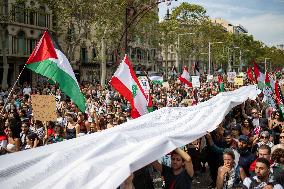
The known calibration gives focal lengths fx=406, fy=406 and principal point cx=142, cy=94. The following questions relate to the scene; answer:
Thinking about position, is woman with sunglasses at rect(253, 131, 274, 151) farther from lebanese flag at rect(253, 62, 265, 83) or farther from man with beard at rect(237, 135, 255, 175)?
lebanese flag at rect(253, 62, 265, 83)

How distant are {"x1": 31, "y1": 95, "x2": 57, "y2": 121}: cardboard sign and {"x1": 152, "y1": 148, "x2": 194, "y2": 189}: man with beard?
3.76 meters

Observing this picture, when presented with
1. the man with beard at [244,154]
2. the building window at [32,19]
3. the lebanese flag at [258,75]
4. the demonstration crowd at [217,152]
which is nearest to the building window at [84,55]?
the building window at [32,19]

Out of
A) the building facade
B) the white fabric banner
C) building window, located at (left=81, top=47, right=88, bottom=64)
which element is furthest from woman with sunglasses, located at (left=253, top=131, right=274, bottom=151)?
building window, located at (left=81, top=47, right=88, bottom=64)

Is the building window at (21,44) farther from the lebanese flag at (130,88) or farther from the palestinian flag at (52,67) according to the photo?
the palestinian flag at (52,67)

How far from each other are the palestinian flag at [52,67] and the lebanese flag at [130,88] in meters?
1.30

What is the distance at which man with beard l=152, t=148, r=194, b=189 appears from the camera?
4.93 metres

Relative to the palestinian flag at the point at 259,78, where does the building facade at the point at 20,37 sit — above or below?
above

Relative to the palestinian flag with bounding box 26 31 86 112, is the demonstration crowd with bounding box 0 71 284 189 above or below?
below

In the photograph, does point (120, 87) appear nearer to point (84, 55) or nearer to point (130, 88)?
point (130, 88)

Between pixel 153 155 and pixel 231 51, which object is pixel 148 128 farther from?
pixel 231 51

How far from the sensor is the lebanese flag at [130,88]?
8477 millimetres

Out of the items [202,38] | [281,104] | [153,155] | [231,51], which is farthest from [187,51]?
[153,155]

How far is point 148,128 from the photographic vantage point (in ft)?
16.7

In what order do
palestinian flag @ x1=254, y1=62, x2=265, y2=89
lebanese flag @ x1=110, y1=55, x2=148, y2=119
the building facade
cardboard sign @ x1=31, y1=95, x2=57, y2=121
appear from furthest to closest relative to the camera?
the building facade
palestinian flag @ x1=254, y1=62, x2=265, y2=89
lebanese flag @ x1=110, y1=55, x2=148, y2=119
cardboard sign @ x1=31, y1=95, x2=57, y2=121
